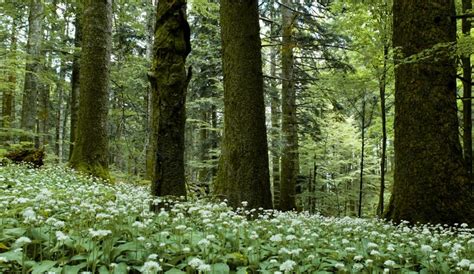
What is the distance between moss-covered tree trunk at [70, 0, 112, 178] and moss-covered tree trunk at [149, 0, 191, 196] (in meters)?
4.12

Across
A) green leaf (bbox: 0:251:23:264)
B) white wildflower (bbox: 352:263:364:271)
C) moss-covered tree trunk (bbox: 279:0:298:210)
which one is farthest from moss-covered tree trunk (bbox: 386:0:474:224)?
moss-covered tree trunk (bbox: 279:0:298:210)

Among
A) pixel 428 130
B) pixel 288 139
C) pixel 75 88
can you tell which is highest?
pixel 75 88

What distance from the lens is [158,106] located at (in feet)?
18.5

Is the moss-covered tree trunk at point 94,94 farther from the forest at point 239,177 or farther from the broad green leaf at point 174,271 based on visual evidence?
the broad green leaf at point 174,271

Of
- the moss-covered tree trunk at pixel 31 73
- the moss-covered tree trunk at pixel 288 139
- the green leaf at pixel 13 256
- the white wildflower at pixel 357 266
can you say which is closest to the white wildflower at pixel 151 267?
the green leaf at pixel 13 256

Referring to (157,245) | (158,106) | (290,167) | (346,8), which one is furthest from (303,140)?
(157,245)

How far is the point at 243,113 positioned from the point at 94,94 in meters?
4.32

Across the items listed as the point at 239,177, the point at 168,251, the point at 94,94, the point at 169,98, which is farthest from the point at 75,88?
the point at 168,251

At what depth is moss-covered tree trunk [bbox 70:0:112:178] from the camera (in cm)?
925

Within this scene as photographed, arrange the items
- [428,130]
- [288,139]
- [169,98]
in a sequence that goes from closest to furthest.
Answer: [169,98] → [428,130] → [288,139]

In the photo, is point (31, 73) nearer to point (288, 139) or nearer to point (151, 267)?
point (288, 139)

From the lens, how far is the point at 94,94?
9375 mm

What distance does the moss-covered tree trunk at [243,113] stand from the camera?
6730 millimetres

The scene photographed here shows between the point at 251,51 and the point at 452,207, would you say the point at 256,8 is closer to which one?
the point at 251,51
